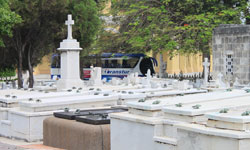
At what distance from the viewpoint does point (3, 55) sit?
92.9ft

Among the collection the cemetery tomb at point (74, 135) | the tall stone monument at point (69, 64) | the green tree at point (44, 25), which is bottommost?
the cemetery tomb at point (74, 135)

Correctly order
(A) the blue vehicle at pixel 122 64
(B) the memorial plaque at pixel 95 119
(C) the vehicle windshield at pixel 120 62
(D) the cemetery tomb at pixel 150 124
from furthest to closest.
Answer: (C) the vehicle windshield at pixel 120 62 < (A) the blue vehicle at pixel 122 64 < (B) the memorial plaque at pixel 95 119 < (D) the cemetery tomb at pixel 150 124

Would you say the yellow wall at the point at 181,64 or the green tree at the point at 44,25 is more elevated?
the green tree at the point at 44,25

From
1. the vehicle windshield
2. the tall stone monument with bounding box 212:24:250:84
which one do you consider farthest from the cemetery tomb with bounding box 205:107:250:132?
the vehicle windshield

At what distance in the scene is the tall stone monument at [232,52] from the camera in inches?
845

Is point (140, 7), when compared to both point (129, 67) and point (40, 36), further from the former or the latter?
point (129, 67)

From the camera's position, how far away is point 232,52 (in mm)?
22062

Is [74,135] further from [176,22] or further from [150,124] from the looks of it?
[176,22]

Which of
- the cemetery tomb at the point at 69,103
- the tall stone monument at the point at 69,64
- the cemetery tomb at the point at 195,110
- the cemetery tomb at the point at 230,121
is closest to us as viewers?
the cemetery tomb at the point at 230,121


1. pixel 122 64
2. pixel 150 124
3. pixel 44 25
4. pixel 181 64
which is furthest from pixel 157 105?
pixel 181 64

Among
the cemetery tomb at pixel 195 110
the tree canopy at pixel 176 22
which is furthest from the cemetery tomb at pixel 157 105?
the tree canopy at pixel 176 22

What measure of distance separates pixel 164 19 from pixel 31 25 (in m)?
8.34

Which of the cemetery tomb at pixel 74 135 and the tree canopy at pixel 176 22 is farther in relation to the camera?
the tree canopy at pixel 176 22

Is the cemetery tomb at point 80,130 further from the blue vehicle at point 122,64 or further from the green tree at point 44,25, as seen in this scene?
the blue vehicle at point 122,64
